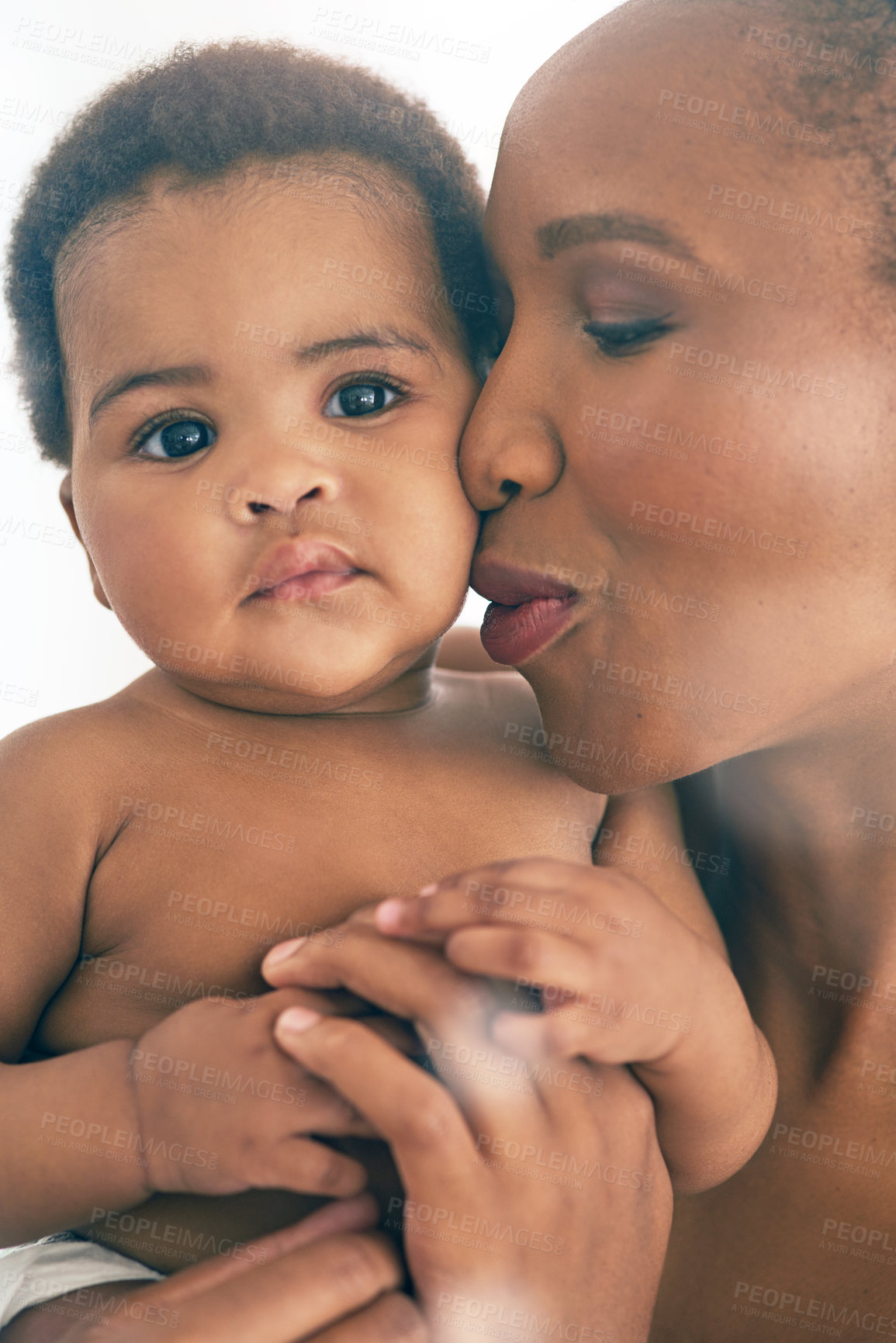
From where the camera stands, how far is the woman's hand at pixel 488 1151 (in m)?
0.90

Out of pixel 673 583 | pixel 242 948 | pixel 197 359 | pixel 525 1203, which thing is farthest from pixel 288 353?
pixel 525 1203

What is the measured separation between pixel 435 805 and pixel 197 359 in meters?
0.57

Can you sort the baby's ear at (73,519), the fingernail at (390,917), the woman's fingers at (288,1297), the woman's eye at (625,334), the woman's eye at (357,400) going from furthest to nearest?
the baby's ear at (73,519)
the woman's eye at (357,400)
the woman's eye at (625,334)
the fingernail at (390,917)
the woman's fingers at (288,1297)

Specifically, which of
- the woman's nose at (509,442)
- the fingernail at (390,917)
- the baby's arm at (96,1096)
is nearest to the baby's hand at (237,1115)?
→ the baby's arm at (96,1096)

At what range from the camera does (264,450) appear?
109cm

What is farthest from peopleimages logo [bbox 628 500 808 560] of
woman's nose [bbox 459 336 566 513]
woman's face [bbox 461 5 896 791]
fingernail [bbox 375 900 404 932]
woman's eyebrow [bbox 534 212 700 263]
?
fingernail [bbox 375 900 404 932]

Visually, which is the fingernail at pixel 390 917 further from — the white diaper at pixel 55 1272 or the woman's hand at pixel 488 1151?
the white diaper at pixel 55 1272

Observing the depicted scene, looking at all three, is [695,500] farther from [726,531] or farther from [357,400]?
[357,400]

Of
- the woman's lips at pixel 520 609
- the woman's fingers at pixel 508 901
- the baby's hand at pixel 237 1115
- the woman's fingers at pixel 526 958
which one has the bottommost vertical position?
the baby's hand at pixel 237 1115

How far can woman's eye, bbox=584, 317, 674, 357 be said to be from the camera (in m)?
1.07

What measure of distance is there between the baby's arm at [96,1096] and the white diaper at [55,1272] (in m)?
0.04

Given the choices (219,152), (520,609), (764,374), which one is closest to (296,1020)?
(520,609)

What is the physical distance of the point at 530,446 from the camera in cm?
113

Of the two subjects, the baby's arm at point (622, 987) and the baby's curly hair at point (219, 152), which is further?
the baby's curly hair at point (219, 152)
